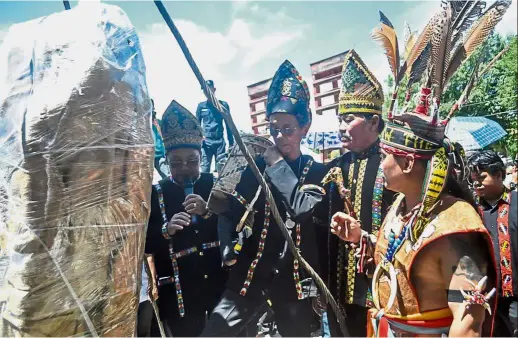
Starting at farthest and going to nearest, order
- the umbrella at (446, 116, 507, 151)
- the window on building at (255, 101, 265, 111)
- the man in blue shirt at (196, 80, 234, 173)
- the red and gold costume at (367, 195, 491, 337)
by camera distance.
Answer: the window on building at (255, 101, 265, 111), the umbrella at (446, 116, 507, 151), the man in blue shirt at (196, 80, 234, 173), the red and gold costume at (367, 195, 491, 337)

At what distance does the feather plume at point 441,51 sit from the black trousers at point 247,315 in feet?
5.85

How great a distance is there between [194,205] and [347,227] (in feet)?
4.03

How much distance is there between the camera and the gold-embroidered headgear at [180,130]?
127 inches

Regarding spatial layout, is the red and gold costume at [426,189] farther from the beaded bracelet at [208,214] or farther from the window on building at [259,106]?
the window on building at [259,106]

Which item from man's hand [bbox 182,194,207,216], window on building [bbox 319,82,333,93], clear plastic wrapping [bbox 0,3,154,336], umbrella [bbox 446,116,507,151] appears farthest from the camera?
window on building [bbox 319,82,333,93]

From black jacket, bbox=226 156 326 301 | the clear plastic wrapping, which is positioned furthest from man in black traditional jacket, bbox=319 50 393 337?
the clear plastic wrapping

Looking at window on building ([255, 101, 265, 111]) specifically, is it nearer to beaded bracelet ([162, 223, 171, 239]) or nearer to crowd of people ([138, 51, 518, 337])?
crowd of people ([138, 51, 518, 337])

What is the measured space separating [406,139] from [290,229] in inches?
50.7

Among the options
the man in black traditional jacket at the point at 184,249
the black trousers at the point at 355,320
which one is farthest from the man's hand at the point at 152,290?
the black trousers at the point at 355,320

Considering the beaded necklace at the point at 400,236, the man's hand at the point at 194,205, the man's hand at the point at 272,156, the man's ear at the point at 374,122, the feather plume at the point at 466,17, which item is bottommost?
the beaded necklace at the point at 400,236

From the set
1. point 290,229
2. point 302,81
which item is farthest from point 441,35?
point 290,229

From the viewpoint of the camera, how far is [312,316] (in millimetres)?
3062

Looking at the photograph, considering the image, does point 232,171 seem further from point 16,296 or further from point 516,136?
point 516,136

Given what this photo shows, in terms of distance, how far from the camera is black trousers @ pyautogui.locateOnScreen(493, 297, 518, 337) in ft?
9.84
